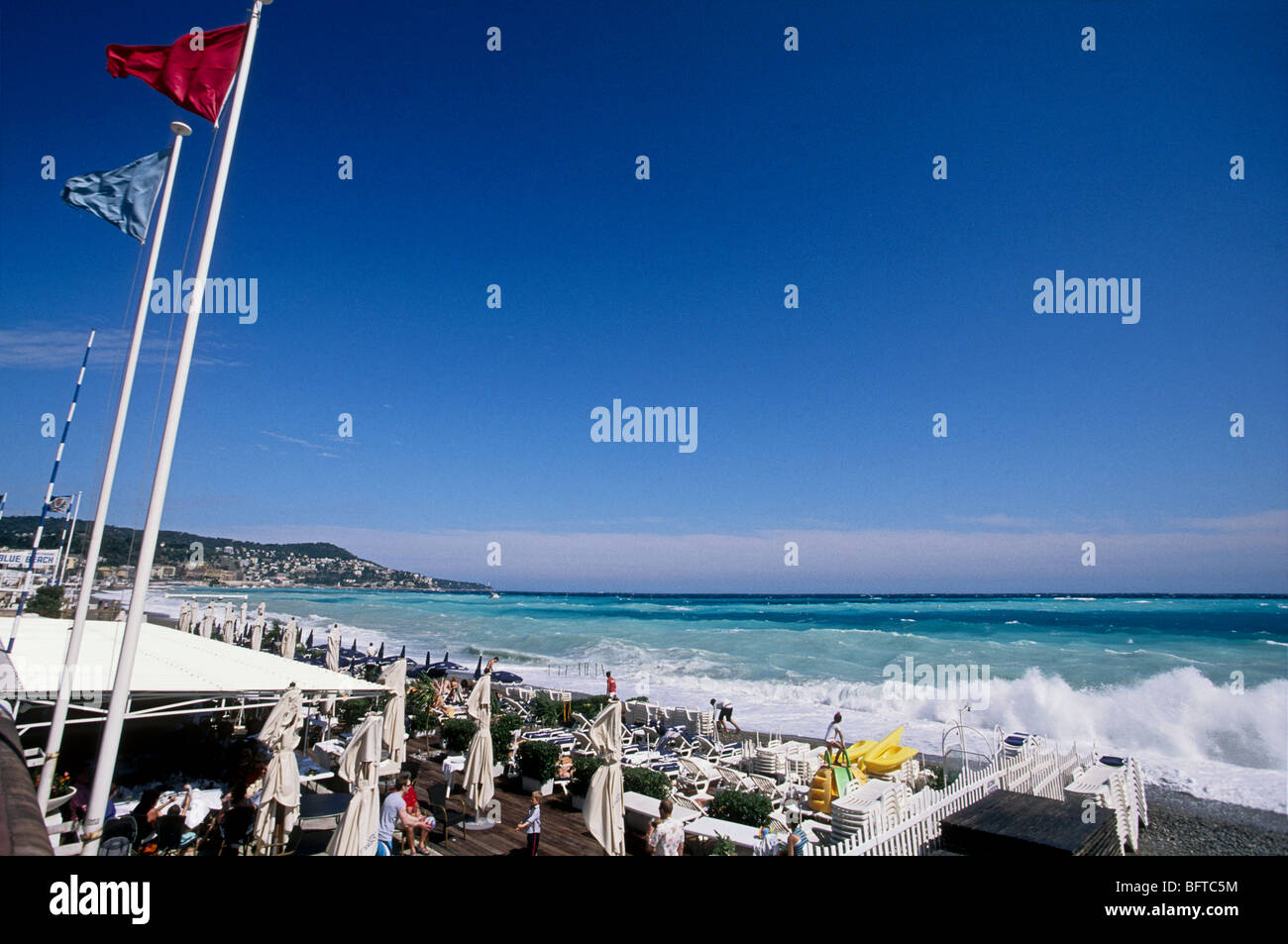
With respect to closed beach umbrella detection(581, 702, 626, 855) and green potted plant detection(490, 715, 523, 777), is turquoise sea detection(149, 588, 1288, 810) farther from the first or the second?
closed beach umbrella detection(581, 702, 626, 855)

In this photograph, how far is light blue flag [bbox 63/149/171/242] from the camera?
726 centimetres

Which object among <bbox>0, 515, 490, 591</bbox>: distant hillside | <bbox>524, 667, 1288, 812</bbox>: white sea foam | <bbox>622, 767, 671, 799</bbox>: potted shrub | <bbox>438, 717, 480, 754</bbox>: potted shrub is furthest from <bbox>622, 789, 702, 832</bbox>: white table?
<bbox>0, 515, 490, 591</bbox>: distant hillside

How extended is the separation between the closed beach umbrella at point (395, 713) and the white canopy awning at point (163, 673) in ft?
0.73

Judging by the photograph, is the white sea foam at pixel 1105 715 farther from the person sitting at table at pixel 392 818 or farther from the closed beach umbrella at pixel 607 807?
the person sitting at table at pixel 392 818

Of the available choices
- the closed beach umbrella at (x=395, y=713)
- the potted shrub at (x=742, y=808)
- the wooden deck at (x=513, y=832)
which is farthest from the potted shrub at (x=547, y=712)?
the potted shrub at (x=742, y=808)

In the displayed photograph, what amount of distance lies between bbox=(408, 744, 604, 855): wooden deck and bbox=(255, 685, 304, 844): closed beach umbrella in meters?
1.86

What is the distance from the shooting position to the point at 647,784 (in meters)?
9.73

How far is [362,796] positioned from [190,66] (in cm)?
793

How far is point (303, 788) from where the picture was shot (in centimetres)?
966

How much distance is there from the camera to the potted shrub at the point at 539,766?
10398 millimetres

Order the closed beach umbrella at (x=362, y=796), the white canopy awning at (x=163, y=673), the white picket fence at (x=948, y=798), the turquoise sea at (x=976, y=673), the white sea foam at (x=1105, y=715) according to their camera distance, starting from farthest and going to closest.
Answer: the turquoise sea at (x=976, y=673)
the white sea foam at (x=1105, y=715)
the white canopy awning at (x=163, y=673)
the white picket fence at (x=948, y=798)
the closed beach umbrella at (x=362, y=796)
